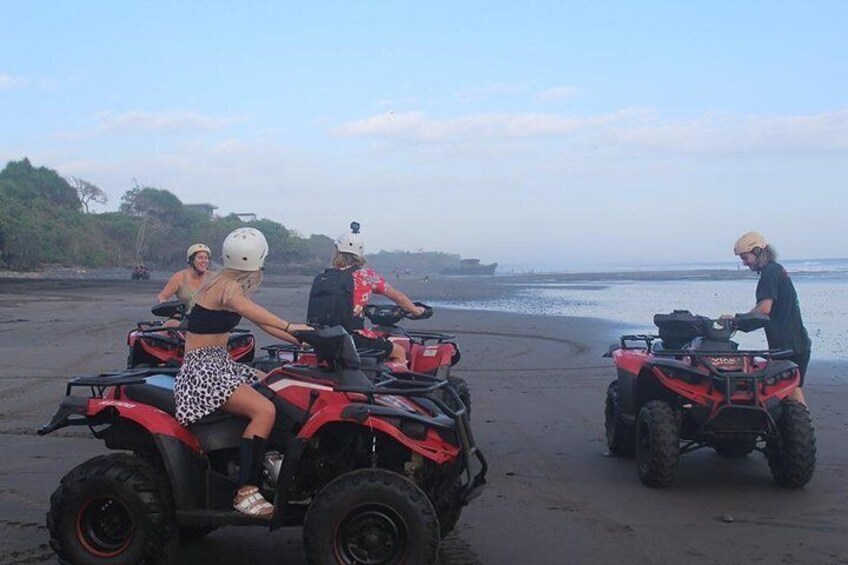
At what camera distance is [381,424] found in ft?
15.4

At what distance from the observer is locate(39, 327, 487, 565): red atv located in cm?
459

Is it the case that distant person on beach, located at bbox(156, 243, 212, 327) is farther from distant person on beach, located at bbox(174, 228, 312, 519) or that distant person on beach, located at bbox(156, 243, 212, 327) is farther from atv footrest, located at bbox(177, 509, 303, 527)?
atv footrest, located at bbox(177, 509, 303, 527)

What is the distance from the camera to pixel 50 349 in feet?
50.2

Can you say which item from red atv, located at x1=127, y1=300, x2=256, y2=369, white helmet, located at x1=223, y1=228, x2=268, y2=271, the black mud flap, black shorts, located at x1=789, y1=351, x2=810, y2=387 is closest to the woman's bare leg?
white helmet, located at x1=223, y1=228, x2=268, y2=271

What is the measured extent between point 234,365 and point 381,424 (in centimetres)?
101

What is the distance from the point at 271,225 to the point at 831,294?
53.7 m

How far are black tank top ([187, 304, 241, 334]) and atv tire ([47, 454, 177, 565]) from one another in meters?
0.80

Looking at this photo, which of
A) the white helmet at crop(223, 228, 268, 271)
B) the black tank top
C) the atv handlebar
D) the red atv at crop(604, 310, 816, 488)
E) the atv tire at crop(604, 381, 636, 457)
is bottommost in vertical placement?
the atv tire at crop(604, 381, 636, 457)

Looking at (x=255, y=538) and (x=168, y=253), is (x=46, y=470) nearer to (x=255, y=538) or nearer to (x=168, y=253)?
(x=255, y=538)

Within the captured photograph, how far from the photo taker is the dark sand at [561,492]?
540cm

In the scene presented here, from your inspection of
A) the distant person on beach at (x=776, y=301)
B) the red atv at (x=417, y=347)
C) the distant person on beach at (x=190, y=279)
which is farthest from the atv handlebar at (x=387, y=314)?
the distant person on beach at (x=776, y=301)

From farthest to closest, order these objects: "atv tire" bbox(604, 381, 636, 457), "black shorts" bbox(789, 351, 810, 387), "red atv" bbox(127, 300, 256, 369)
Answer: "red atv" bbox(127, 300, 256, 369)
"atv tire" bbox(604, 381, 636, 457)
"black shorts" bbox(789, 351, 810, 387)

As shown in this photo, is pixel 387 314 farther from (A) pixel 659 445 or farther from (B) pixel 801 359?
(B) pixel 801 359

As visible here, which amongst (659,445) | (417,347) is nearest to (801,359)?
(659,445)
